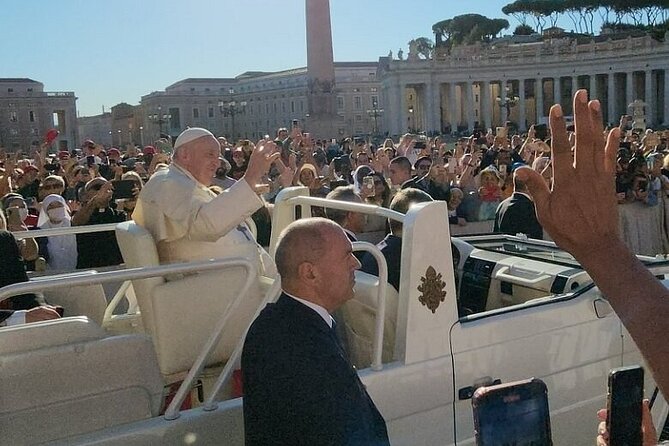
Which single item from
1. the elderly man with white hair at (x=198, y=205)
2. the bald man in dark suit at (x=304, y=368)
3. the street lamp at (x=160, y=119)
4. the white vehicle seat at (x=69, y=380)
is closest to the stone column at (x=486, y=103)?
the street lamp at (x=160, y=119)

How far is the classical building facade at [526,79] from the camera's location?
7338cm

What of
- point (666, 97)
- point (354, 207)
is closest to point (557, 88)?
point (666, 97)

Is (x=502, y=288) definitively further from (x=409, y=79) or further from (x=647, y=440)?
(x=409, y=79)

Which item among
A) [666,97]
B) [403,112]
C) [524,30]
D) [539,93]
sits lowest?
[403,112]

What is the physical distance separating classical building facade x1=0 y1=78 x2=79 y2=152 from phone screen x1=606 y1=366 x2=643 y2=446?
113m

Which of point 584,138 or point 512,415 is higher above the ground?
point 584,138

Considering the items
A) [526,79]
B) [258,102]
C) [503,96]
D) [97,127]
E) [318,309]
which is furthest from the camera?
[97,127]

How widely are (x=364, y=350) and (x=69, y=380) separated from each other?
1.53 meters

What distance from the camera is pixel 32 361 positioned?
2.94 metres

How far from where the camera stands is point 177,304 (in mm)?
3588

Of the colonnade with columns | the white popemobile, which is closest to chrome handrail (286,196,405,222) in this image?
the white popemobile

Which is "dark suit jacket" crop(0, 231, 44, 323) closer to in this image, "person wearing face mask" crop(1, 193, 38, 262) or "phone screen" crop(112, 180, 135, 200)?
"person wearing face mask" crop(1, 193, 38, 262)

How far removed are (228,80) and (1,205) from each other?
14457 centimetres

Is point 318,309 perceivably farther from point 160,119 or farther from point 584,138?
point 160,119
